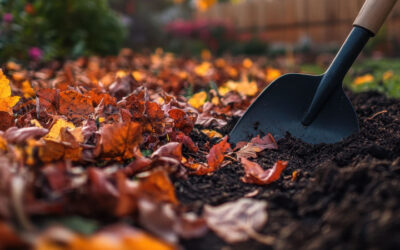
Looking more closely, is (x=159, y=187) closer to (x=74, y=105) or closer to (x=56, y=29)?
(x=74, y=105)

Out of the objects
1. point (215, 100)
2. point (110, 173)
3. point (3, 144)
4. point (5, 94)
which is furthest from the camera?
point (215, 100)

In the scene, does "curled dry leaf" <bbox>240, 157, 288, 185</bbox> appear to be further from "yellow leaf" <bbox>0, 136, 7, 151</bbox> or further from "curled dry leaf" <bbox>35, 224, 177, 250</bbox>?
"yellow leaf" <bbox>0, 136, 7, 151</bbox>

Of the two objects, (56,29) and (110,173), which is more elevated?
(110,173)

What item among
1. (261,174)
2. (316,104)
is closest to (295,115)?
(316,104)

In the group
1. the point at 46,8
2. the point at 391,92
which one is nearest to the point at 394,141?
the point at 391,92

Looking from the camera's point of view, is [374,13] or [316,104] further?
[316,104]

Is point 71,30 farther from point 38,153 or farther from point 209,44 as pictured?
point 209,44

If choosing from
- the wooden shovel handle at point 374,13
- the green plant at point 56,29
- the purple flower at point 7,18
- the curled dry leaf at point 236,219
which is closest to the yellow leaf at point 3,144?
the curled dry leaf at point 236,219
